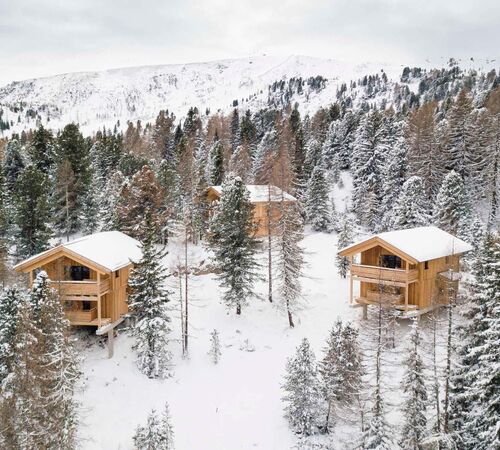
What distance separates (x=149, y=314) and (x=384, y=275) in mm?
15362

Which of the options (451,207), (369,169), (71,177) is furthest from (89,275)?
(369,169)

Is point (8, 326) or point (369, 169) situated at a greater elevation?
point (369, 169)

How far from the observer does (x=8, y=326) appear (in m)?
22.6

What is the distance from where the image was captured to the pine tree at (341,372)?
74.3ft

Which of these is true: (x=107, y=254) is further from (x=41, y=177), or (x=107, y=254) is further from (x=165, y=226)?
(x=165, y=226)

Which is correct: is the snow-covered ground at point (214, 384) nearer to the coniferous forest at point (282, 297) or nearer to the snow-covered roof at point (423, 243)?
the coniferous forest at point (282, 297)

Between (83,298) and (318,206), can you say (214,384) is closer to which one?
(83,298)

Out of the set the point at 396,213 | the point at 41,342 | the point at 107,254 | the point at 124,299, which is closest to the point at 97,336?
the point at 124,299

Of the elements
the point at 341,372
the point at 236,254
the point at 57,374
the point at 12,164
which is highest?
the point at 12,164

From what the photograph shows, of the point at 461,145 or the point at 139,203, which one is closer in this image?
the point at 139,203

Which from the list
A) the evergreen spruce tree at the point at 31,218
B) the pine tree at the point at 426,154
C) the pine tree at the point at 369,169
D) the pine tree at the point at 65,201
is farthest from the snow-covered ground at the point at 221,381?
the pine tree at the point at 426,154

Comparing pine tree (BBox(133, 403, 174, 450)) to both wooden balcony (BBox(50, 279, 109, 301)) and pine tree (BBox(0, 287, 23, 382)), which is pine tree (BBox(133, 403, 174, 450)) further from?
wooden balcony (BBox(50, 279, 109, 301))

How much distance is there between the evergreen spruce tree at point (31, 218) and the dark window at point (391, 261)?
26456 millimetres

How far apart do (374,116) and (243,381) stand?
51.2 m
